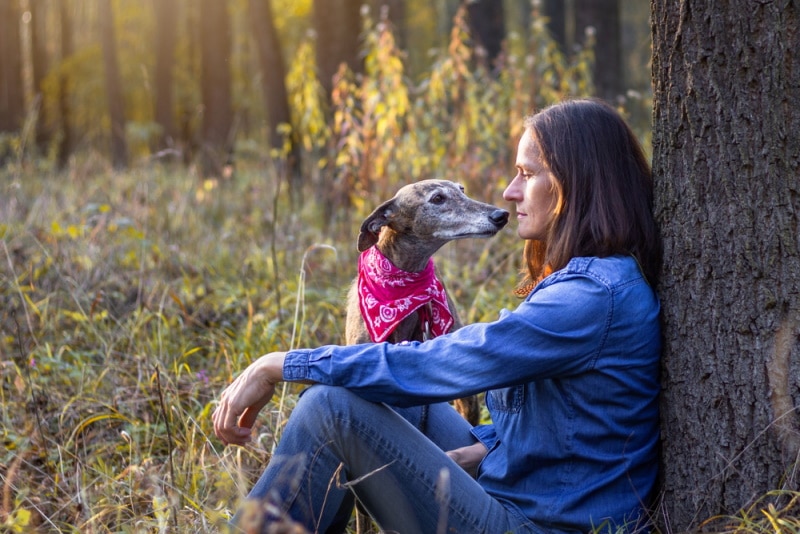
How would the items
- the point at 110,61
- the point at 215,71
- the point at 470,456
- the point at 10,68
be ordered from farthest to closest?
1. the point at 10,68
2. the point at 110,61
3. the point at 215,71
4. the point at 470,456

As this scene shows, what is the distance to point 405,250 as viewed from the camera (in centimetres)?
400

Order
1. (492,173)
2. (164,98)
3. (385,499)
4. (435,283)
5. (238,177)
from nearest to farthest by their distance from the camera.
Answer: (385,499) → (435,283) → (492,173) → (238,177) → (164,98)

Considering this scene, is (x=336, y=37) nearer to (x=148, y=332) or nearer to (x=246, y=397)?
(x=148, y=332)

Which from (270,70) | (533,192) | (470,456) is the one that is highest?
(533,192)

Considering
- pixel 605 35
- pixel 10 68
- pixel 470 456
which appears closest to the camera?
pixel 470 456

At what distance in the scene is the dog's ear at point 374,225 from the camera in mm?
3861

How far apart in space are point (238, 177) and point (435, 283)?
653cm

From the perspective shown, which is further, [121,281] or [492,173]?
[492,173]

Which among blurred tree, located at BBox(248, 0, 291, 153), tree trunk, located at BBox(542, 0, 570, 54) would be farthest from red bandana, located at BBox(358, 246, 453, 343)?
tree trunk, located at BBox(542, 0, 570, 54)

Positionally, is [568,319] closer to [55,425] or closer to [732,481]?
[732,481]

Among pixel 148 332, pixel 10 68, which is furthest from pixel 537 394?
pixel 10 68

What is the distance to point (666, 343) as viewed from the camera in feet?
8.66

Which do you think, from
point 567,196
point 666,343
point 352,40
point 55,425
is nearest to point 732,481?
point 666,343

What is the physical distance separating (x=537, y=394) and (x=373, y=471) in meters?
0.55
